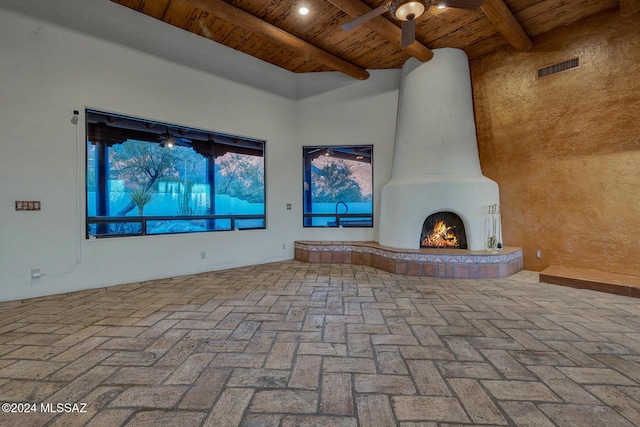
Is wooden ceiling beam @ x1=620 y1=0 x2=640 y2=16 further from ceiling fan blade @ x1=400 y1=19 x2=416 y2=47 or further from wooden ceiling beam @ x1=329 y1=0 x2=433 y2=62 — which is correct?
ceiling fan blade @ x1=400 y1=19 x2=416 y2=47

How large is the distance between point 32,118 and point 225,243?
274 cm

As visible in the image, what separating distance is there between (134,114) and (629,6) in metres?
6.51

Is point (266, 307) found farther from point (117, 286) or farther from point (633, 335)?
point (633, 335)

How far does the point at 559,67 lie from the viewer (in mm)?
4000

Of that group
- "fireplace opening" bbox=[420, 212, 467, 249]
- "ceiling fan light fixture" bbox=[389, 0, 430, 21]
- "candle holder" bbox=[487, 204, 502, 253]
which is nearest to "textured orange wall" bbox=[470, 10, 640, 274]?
"candle holder" bbox=[487, 204, 502, 253]

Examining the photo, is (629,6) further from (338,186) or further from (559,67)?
(338,186)

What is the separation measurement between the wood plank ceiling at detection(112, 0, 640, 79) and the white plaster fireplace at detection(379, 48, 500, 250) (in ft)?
1.32

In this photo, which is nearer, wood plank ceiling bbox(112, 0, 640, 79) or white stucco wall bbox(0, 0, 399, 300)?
white stucco wall bbox(0, 0, 399, 300)

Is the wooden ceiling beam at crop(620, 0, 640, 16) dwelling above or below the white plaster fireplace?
above

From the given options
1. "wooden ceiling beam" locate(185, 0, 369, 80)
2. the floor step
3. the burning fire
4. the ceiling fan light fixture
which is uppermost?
"wooden ceiling beam" locate(185, 0, 369, 80)

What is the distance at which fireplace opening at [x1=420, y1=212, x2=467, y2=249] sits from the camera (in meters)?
4.34

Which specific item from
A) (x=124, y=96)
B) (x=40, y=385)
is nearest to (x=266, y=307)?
(x=40, y=385)

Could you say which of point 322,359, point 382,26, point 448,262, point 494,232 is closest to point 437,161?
point 494,232

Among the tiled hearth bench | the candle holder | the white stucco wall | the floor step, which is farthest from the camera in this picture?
the candle holder
